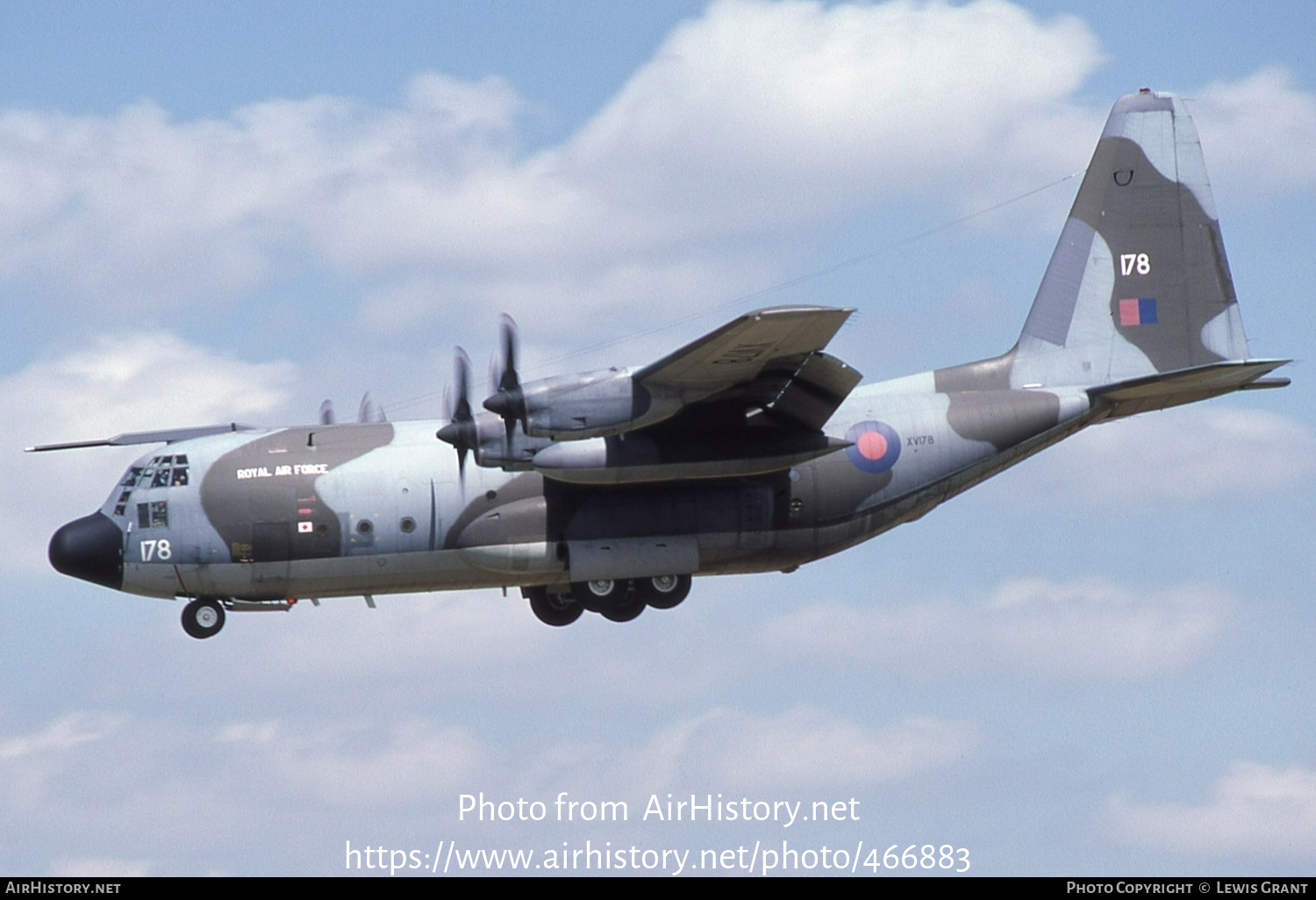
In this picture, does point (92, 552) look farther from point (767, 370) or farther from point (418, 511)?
point (767, 370)

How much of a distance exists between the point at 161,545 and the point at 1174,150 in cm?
1908

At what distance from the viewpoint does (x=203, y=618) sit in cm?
3022

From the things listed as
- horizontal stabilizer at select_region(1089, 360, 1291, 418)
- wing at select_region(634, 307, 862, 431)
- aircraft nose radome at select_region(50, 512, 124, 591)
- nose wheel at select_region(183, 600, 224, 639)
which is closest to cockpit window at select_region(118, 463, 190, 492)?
aircraft nose radome at select_region(50, 512, 124, 591)

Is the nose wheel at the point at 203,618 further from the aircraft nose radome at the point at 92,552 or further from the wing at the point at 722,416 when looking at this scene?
the wing at the point at 722,416

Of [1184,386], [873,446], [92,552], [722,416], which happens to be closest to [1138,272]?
[1184,386]

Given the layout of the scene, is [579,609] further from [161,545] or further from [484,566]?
[161,545]

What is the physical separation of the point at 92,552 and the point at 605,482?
337 inches

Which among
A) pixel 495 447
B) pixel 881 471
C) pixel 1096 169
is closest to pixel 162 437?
pixel 495 447

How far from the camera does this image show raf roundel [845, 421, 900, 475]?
30.4m

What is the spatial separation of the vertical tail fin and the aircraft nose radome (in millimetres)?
15407

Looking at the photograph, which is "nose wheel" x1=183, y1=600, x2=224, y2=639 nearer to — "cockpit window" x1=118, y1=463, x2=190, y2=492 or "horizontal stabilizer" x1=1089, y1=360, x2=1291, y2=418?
"cockpit window" x1=118, y1=463, x2=190, y2=492

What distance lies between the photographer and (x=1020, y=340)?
3250 centimetres

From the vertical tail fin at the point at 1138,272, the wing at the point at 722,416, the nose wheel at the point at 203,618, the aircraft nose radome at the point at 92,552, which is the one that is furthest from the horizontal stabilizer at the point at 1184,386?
the aircraft nose radome at the point at 92,552

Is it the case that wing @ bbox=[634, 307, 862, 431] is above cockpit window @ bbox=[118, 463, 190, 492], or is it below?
above
